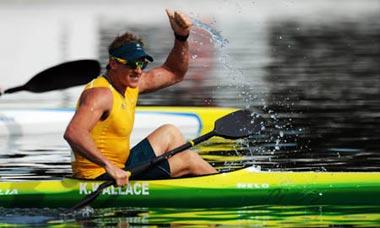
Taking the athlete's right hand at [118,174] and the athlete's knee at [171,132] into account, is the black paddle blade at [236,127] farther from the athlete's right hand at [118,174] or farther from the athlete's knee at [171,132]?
the athlete's right hand at [118,174]

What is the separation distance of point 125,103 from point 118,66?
365 mm

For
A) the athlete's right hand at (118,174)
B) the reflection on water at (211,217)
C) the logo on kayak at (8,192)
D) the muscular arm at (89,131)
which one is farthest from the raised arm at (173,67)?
the logo on kayak at (8,192)

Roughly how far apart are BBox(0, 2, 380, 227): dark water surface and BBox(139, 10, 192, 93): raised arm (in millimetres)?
1527

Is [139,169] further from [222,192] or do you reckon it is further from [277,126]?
[277,126]

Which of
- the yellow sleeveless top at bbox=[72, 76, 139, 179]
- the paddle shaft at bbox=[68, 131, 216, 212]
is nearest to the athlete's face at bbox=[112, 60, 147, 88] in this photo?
the yellow sleeveless top at bbox=[72, 76, 139, 179]

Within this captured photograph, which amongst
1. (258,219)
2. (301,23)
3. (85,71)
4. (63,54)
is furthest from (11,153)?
(301,23)

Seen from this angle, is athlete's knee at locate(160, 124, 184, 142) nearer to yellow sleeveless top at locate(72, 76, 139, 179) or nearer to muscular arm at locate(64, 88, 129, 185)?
yellow sleeveless top at locate(72, 76, 139, 179)

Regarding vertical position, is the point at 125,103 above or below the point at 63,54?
below

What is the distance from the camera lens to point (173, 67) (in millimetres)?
15930

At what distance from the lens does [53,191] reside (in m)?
14.9

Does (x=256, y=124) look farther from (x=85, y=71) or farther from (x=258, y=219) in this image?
(x=85, y=71)

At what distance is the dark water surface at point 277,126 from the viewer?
14.5 metres

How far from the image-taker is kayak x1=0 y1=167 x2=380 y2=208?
14.8 m

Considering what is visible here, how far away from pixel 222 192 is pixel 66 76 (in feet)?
23.5
